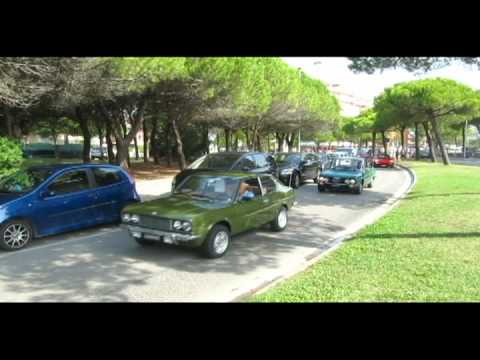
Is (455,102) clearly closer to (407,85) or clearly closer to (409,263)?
(407,85)

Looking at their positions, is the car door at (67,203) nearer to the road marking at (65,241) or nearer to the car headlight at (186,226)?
the road marking at (65,241)

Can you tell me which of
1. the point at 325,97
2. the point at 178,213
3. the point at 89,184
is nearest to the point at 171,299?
the point at 178,213

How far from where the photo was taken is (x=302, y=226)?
9.38m

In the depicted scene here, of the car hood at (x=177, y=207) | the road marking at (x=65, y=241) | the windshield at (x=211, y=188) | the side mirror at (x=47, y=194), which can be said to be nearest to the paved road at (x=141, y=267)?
the road marking at (x=65, y=241)

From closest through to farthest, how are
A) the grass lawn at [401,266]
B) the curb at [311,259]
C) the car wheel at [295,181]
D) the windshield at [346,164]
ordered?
the grass lawn at [401,266], the curb at [311,259], the windshield at [346,164], the car wheel at [295,181]

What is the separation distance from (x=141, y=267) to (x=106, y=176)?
11.3 ft

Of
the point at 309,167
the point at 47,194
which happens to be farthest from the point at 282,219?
the point at 309,167

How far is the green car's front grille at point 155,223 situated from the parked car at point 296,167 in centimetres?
1029

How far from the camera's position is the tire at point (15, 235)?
676cm

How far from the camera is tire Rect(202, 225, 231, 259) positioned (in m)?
6.47

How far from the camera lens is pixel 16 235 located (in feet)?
22.7

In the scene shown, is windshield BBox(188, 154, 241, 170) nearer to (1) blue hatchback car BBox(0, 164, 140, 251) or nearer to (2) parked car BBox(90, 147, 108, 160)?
(1) blue hatchback car BBox(0, 164, 140, 251)

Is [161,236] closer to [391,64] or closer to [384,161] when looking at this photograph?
[391,64]

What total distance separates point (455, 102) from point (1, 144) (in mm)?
32812
